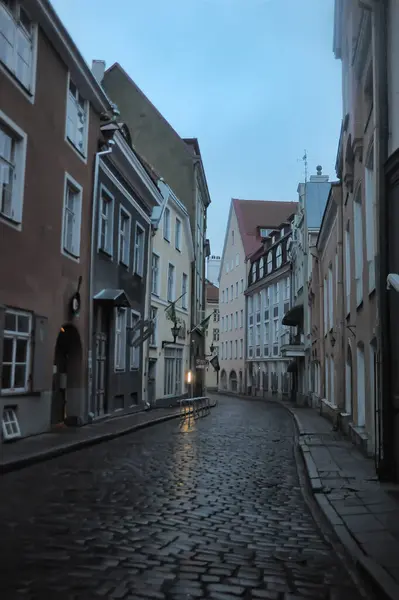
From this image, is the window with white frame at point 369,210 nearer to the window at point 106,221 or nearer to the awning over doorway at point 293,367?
the window at point 106,221

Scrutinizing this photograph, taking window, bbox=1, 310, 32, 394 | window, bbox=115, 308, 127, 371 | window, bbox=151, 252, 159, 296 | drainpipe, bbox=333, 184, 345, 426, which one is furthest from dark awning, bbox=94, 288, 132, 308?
window, bbox=151, 252, 159, 296

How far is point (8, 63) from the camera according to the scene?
11.4 meters

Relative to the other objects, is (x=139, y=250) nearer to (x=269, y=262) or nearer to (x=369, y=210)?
(x=369, y=210)

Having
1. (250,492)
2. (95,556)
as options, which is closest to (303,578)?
(95,556)

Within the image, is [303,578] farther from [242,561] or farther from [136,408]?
[136,408]

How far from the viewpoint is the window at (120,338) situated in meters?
19.6

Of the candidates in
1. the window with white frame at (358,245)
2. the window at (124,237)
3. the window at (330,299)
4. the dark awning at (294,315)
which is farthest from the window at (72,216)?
the dark awning at (294,315)

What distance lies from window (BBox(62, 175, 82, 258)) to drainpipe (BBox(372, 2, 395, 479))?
26.4ft

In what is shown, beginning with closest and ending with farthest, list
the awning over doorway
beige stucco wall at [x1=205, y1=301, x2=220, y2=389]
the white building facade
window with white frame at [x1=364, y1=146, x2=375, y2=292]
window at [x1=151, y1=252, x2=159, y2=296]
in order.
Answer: window with white frame at [x1=364, y1=146, x2=375, y2=292] → window at [x1=151, y1=252, x2=159, y2=296] → the white building facade → the awning over doorway → beige stucco wall at [x1=205, y1=301, x2=220, y2=389]

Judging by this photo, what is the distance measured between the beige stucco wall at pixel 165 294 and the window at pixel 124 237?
501 cm

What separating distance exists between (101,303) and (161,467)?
329 inches

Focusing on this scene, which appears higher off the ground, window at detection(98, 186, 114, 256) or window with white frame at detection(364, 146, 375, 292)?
window at detection(98, 186, 114, 256)

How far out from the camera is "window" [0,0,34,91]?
11.2 meters

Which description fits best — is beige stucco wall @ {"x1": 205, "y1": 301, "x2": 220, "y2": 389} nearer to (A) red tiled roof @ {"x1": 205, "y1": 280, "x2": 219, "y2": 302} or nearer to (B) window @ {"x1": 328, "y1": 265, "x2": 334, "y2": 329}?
(A) red tiled roof @ {"x1": 205, "y1": 280, "x2": 219, "y2": 302}
